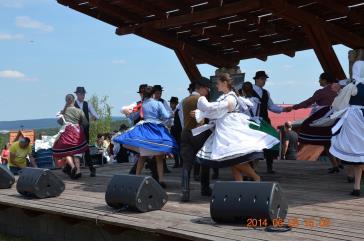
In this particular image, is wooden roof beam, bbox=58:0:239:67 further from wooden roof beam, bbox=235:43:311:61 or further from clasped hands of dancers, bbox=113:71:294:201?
clasped hands of dancers, bbox=113:71:294:201

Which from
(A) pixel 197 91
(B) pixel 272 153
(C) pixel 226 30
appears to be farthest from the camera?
(C) pixel 226 30

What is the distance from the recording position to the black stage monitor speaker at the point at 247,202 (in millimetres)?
4082

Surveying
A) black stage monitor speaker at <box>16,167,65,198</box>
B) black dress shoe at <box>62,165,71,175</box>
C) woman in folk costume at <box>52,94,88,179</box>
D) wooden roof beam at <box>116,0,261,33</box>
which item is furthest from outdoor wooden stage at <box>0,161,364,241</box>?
wooden roof beam at <box>116,0,261,33</box>

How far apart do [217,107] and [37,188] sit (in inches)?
97.5

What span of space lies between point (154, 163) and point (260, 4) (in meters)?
2.95

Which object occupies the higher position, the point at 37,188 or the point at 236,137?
the point at 236,137

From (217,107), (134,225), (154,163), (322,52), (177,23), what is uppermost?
(177,23)

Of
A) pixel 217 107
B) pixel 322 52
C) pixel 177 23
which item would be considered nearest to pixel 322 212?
pixel 217 107

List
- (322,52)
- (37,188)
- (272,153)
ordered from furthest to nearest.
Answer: (322,52) < (272,153) < (37,188)

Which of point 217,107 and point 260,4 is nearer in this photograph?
point 217,107

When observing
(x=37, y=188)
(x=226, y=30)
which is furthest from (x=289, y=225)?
(x=226, y=30)

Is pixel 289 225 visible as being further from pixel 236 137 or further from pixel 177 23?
pixel 177 23

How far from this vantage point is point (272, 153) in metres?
7.78

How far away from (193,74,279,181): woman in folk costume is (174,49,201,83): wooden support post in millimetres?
5912
